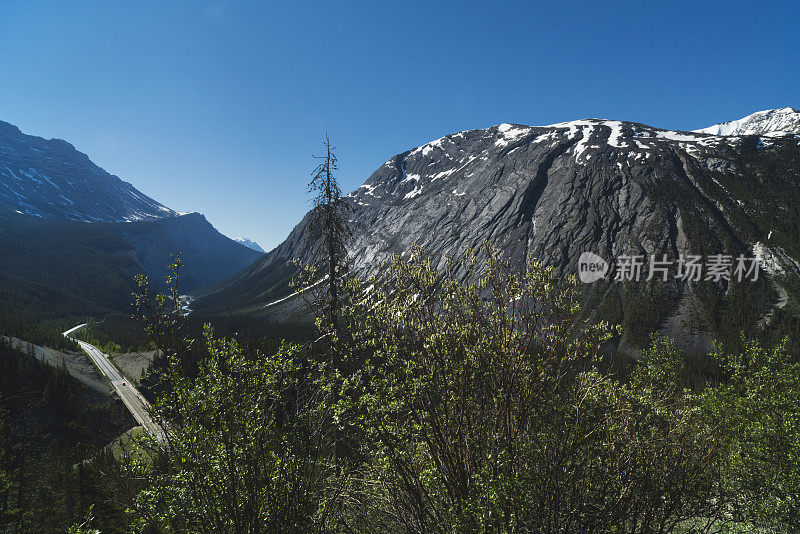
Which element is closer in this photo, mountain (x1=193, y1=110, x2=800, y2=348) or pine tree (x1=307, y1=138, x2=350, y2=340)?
pine tree (x1=307, y1=138, x2=350, y2=340)

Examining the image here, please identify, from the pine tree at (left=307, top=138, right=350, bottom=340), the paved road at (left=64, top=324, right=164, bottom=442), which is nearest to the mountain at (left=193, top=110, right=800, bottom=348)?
the paved road at (left=64, top=324, right=164, bottom=442)

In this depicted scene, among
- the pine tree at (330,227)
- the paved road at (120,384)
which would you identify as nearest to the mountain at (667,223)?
the paved road at (120,384)

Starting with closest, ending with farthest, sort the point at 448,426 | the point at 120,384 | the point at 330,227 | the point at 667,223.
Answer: the point at 448,426
the point at 330,227
the point at 120,384
the point at 667,223

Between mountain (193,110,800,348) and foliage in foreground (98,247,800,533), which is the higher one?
mountain (193,110,800,348)

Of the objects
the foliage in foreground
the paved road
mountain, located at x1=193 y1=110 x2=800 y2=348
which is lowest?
the paved road

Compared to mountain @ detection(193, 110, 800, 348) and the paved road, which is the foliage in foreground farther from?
mountain @ detection(193, 110, 800, 348)

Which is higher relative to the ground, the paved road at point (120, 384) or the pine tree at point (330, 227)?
the pine tree at point (330, 227)

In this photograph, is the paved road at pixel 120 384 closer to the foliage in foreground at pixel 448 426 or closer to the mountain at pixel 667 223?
the foliage in foreground at pixel 448 426

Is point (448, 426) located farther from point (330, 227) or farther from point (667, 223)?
point (667, 223)

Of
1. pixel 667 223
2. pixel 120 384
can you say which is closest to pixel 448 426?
pixel 120 384

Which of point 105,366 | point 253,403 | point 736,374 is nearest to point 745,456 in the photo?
point 736,374

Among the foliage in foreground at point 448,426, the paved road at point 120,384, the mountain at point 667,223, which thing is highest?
the mountain at point 667,223

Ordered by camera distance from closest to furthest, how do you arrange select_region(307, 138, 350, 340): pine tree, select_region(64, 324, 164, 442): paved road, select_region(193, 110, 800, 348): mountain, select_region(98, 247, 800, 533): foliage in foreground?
select_region(98, 247, 800, 533): foliage in foreground, select_region(307, 138, 350, 340): pine tree, select_region(64, 324, 164, 442): paved road, select_region(193, 110, 800, 348): mountain

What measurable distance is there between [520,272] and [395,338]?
117 inches
